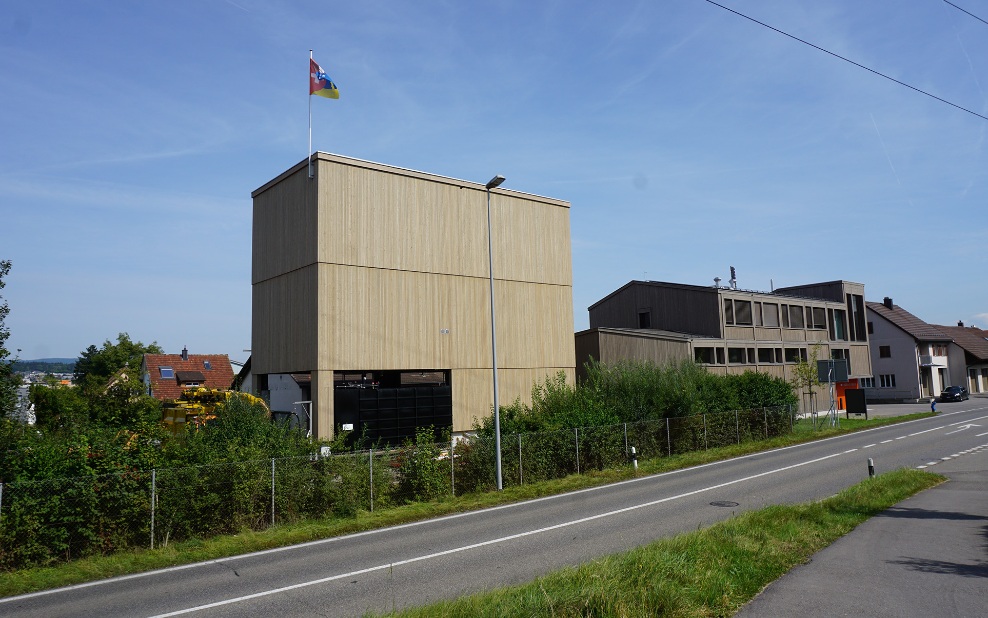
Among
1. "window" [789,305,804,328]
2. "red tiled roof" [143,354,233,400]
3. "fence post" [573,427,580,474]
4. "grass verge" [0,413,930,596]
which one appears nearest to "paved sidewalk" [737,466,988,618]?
"grass verge" [0,413,930,596]

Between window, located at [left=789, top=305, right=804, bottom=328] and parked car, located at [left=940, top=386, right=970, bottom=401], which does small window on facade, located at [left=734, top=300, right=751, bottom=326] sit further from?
parked car, located at [left=940, top=386, right=970, bottom=401]

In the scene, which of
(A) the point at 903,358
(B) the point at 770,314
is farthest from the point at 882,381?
(B) the point at 770,314

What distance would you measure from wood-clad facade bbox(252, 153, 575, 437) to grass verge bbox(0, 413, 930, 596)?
1112cm

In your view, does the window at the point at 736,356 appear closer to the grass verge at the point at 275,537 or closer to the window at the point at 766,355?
the window at the point at 766,355

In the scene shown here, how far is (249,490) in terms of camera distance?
49.4 ft

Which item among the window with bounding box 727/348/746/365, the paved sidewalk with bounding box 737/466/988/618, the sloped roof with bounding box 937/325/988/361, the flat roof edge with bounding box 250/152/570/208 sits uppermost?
the flat roof edge with bounding box 250/152/570/208

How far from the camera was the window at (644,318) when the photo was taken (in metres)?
50.0

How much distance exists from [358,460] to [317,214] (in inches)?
569

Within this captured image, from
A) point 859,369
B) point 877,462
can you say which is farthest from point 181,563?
point 859,369

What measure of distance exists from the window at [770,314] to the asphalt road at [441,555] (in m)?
26.7

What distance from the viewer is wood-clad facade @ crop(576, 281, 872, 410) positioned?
4234 centimetres

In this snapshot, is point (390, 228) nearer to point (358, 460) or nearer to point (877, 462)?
point (358, 460)

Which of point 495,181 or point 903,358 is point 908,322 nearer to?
point 903,358

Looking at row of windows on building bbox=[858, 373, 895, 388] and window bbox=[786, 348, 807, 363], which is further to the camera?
row of windows on building bbox=[858, 373, 895, 388]
